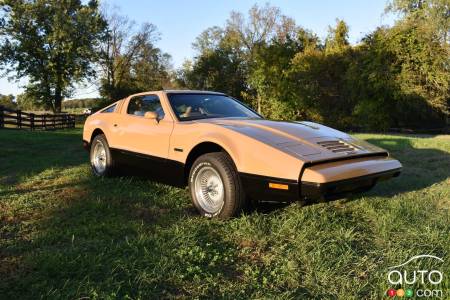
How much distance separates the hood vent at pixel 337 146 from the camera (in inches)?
148

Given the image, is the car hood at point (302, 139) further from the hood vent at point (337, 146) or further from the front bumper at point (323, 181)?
the front bumper at point (323, 181)

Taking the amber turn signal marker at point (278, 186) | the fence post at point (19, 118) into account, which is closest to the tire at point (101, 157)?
the amber turn signal marker at point (278, 186)

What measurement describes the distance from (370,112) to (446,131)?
5.07 m

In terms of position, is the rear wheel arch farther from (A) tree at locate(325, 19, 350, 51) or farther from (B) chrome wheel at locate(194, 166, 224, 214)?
(A) tree at locate(325, 19, 350, 51)

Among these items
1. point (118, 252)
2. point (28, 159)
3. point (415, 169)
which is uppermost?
point (415, 169)

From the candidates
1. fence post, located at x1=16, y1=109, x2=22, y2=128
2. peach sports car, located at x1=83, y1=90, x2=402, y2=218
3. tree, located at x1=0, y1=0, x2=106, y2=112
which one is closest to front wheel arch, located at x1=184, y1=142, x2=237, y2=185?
peach sports car, located at x1=83, y1=90, x2=402, y2=218

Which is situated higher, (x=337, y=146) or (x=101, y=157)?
(x=337, y=146)

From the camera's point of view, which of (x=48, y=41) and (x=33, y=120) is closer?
(x=33, y=120)

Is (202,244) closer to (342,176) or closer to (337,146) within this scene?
(342,176)

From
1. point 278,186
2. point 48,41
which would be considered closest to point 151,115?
point 278,186

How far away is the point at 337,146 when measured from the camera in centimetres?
387

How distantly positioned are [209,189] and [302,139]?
40.9 inches

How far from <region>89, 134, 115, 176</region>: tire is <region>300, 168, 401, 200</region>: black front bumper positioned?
10.6ft

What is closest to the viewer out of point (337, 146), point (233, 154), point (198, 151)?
point (233, 154)
